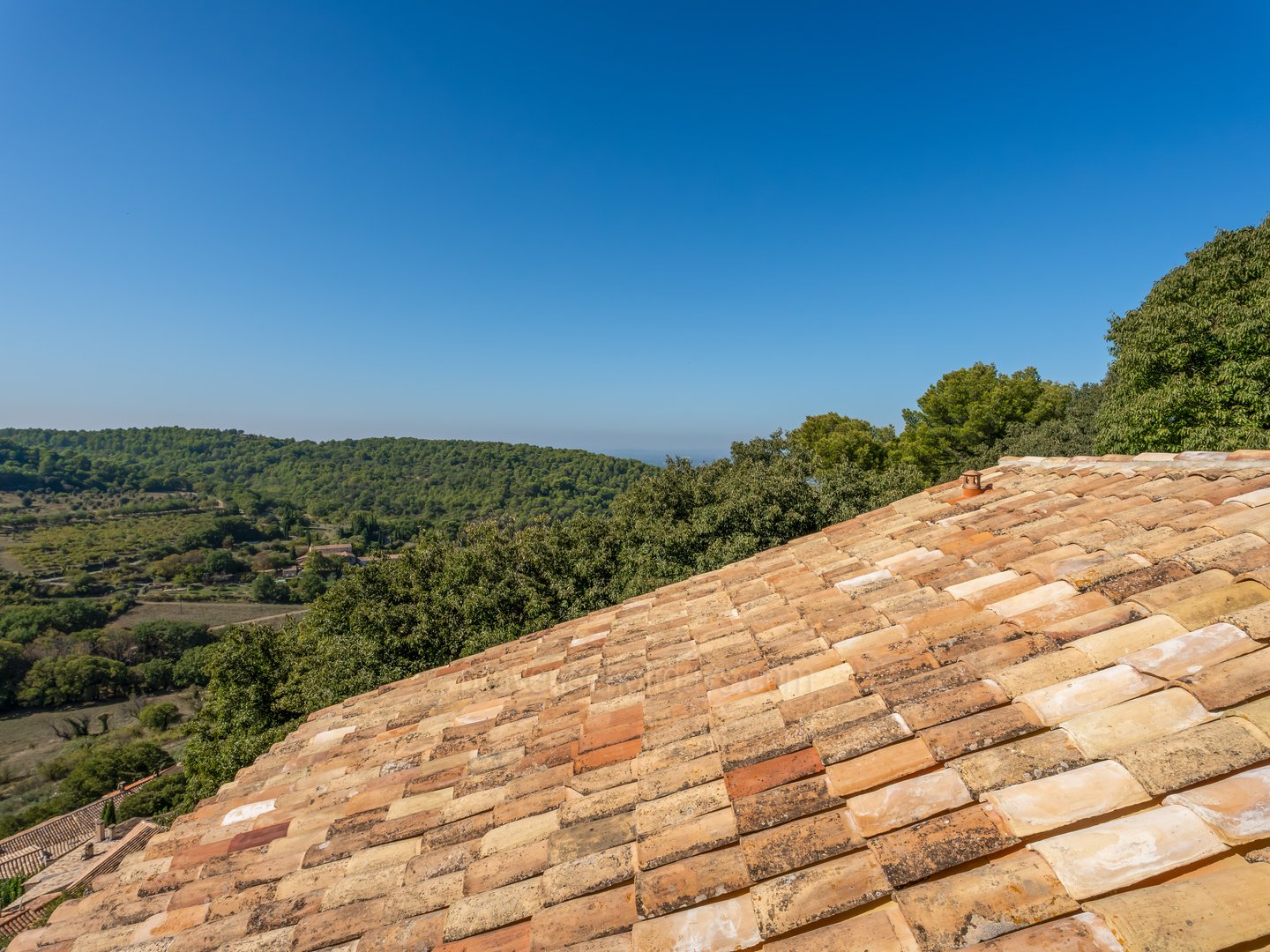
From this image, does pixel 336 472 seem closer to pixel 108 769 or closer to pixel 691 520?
pixel 108 769

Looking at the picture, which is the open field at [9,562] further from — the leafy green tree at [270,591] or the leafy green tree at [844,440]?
the leafy green tree at [844,440]

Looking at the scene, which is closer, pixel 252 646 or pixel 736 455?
pixel 252 646

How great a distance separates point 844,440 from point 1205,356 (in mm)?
19812

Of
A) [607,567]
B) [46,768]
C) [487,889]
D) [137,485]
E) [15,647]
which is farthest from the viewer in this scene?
[137,485]

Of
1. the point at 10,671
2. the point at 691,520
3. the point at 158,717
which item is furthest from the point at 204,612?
the point at 691,520

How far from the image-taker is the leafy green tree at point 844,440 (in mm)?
31906

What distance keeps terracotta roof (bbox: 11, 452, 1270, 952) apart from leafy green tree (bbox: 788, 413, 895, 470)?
26.7m

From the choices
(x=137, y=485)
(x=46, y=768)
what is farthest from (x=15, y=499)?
(x=46, y=768)

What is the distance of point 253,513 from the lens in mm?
137750

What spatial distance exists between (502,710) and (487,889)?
6.23 ft

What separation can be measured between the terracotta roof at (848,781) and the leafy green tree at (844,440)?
87.6ft

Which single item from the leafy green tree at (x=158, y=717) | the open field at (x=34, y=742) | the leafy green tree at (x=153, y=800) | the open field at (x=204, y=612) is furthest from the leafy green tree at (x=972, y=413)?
the open field at (x=204, y=612)

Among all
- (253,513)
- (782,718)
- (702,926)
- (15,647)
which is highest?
(782,718)

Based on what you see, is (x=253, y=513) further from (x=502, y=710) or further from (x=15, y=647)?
(x=502, y=710)
